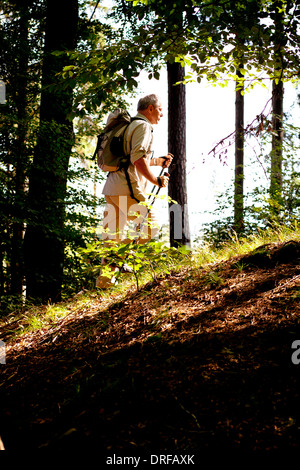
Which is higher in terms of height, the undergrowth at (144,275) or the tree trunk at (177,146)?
the tree trunk at (177,146)

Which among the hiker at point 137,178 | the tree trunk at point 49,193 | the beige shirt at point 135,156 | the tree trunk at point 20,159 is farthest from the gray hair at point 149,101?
the tree trunk at point 20,159

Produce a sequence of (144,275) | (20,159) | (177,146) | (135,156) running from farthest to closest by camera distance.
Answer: (177,146) → (20,159) → (144,275) → (135,156)

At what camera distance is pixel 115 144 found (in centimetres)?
431

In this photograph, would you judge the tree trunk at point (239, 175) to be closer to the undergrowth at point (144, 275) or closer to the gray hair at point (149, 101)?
the gray hair at point (149, 101)

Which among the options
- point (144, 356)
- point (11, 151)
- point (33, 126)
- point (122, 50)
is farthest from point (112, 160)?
point (144, 356)

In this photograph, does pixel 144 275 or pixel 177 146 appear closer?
pixel 144 275

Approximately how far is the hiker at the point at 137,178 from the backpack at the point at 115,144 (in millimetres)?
62

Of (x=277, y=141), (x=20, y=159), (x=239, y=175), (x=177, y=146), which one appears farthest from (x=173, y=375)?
(x=239, y=175)

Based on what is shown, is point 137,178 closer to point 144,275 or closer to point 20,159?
point 144,275

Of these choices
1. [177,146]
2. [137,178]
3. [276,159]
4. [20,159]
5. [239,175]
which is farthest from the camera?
[239,175]

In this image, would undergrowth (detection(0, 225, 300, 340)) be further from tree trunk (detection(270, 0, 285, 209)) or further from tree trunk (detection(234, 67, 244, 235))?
tree trunk (detection(234, 67, 244, 235))

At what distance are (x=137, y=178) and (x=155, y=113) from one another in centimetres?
84

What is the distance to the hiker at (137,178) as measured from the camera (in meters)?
4.13
